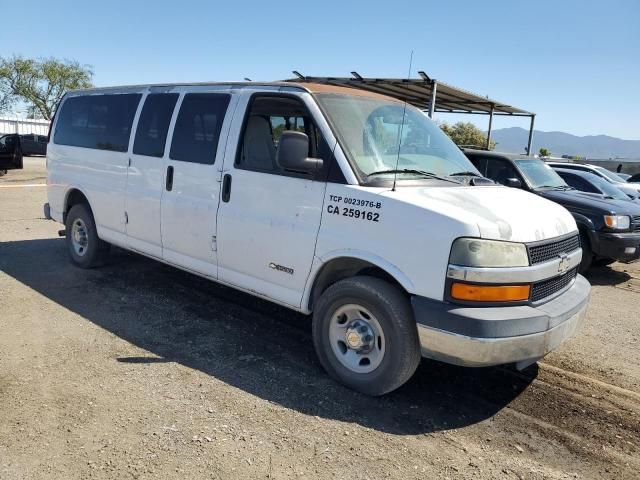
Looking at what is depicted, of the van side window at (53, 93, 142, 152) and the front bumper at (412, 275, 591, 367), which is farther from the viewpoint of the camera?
the van side window at (53, 93, 142, 152)

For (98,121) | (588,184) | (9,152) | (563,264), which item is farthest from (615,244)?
(9,152)

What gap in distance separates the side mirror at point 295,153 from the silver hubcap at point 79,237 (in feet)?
12.7

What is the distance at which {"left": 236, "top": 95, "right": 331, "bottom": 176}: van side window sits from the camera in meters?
4.12

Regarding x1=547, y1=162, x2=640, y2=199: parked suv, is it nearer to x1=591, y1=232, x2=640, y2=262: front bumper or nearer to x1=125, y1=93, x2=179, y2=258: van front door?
x1=591, y1=232, x2=640, y2=262: front bumper

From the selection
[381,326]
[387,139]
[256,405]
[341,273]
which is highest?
[387,139]

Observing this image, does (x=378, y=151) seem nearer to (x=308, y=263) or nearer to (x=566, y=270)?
(x=308, y=263)

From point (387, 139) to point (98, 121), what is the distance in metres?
3.80

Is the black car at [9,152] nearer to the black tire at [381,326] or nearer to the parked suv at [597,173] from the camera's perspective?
the parked suv at [597,173]

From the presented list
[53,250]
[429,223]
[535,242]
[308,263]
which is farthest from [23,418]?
[53,250]

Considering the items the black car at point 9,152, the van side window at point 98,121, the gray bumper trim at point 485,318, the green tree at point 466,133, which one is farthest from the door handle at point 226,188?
the green tree at point 466,133

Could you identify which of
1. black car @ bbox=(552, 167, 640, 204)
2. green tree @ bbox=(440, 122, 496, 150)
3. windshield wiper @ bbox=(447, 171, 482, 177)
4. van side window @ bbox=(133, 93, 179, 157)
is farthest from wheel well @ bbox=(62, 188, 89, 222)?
green tree @ bbox=(440, 122, 496, 150)

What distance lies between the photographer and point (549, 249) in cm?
363

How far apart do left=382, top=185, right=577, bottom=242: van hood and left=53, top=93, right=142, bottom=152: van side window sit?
138 inches

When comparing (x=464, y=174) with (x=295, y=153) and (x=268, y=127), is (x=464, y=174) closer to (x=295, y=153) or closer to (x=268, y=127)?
(x=295, y=153)
